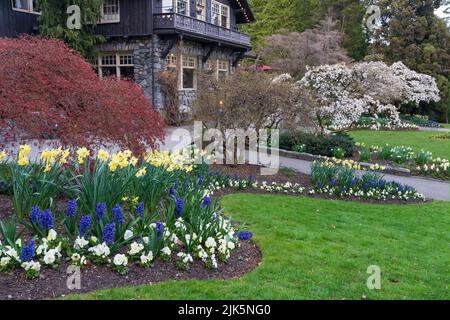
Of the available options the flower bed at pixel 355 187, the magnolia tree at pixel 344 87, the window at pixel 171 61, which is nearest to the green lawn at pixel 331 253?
the flower bed at pixel 355 187

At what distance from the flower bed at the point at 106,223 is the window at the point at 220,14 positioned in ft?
66.4

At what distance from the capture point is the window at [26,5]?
57.2 feet

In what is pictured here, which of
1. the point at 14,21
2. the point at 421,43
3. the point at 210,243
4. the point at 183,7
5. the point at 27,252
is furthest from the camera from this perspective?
the point at 421,43

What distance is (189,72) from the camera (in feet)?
72.5

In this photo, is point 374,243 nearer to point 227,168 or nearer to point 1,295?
point 1,295

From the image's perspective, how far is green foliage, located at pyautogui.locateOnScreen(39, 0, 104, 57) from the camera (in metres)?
17.2

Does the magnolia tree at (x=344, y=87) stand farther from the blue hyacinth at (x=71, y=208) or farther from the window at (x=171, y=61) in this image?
the blue hyacinth at (x=71, y=208)

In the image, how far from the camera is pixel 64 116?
6.39 m

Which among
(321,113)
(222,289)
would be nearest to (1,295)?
(222,289)

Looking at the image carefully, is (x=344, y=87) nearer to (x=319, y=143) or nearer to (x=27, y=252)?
(x=319, y=143)

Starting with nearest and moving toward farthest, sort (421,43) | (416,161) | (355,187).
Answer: (355,187), (416,161), (421,43)

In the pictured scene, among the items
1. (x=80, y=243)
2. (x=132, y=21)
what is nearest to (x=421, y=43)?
(x=132, y=21)

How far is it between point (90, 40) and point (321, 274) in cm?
1694

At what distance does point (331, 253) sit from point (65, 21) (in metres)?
16.1
